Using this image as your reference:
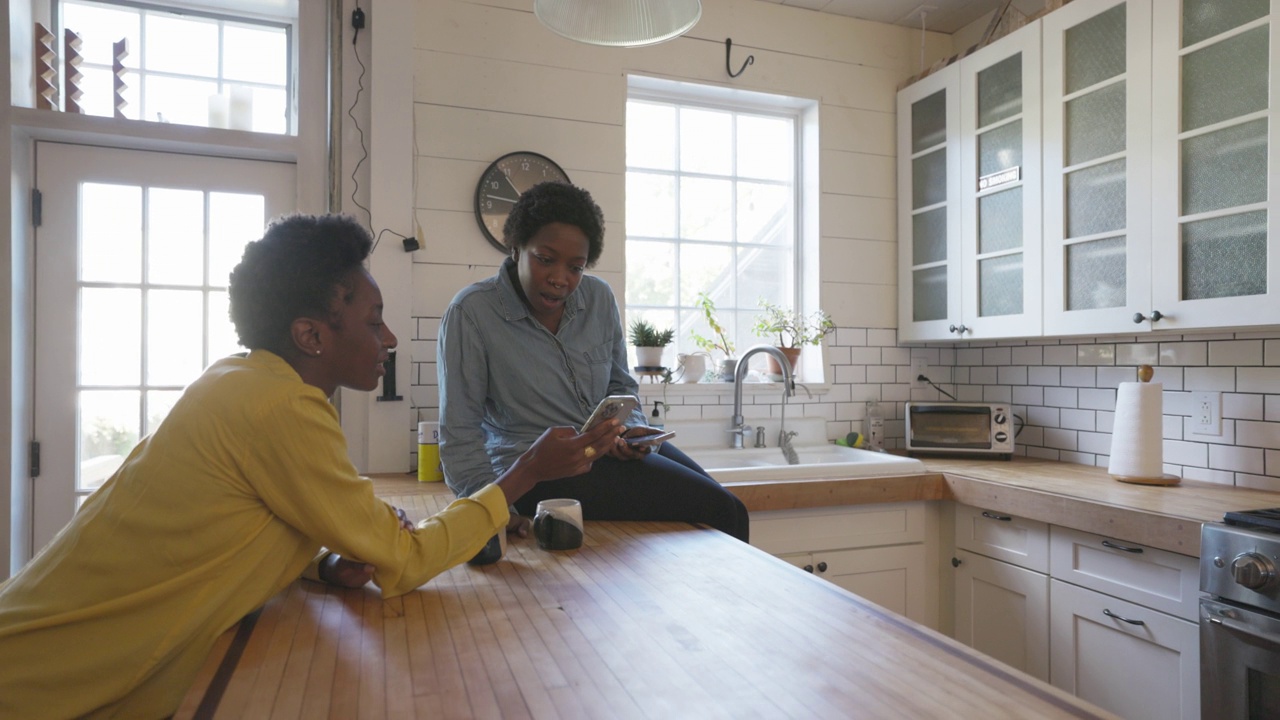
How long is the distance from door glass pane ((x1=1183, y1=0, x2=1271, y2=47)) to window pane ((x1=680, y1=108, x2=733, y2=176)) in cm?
172

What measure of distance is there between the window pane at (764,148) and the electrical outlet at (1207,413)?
1826 mm

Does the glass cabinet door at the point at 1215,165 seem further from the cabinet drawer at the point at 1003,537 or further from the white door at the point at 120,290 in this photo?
the white door at the point at 120,290

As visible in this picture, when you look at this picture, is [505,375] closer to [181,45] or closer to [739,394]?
[739,394]

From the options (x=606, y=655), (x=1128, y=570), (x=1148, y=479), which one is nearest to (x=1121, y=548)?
(x=1128, y=570)

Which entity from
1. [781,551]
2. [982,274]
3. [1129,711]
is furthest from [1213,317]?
[781,551]

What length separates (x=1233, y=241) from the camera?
2166 millimetres

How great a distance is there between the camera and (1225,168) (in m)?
2.19

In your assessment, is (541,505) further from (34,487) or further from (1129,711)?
(34,487)

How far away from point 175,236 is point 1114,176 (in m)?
3.16

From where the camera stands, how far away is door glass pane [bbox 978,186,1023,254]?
290 cm

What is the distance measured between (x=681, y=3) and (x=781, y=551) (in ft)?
5.72

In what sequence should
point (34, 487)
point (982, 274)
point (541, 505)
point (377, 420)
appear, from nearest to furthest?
point (541, 505)
point (34, 487)
point (377, 420)
point (982, 274)

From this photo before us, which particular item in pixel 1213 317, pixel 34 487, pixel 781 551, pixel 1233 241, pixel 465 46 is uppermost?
pixel 465 46

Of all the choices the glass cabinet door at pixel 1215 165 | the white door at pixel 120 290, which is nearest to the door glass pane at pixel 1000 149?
the glass cabinet door at pixel 1215 165
